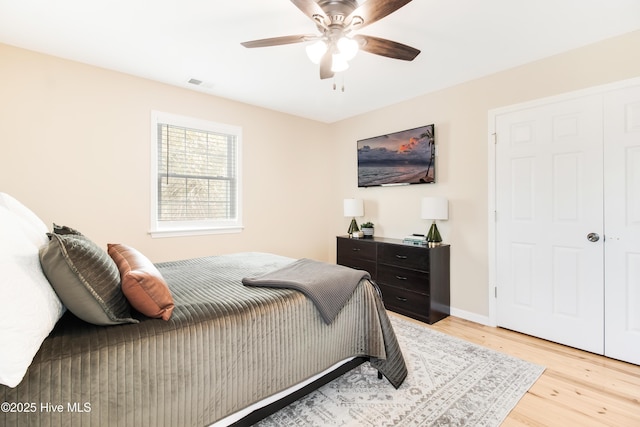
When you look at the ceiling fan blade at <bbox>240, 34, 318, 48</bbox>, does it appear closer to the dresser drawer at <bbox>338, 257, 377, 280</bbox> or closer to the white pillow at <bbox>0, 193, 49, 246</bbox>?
the white pillow at <bbox>0, 193, 49, 246</bbox>

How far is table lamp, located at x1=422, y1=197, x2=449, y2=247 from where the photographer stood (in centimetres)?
336

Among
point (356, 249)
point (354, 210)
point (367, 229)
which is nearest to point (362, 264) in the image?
point (356, 249)

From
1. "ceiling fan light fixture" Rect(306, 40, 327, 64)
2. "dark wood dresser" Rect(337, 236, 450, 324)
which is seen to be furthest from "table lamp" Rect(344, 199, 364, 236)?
"ceiling fan light fixture" Rect(306, 40, 327, 64)

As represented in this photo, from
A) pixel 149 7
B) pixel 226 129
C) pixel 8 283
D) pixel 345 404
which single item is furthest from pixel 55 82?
pixel 345 404

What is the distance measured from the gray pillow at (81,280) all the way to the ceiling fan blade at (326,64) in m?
1.81

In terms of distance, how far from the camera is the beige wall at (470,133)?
255 centimetres

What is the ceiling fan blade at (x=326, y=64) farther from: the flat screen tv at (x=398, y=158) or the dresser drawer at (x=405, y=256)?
the dresser drawer at (x=405, y=256)

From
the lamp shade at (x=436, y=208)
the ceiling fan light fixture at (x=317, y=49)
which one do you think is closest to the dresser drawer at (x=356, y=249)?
the lamp shade at (x=436, y=208)

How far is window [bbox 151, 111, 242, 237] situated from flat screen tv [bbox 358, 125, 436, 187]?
1.75 m

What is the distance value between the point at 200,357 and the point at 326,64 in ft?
6.62

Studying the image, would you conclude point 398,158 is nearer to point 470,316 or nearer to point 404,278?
point 404,278

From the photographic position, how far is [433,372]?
2.23 meters

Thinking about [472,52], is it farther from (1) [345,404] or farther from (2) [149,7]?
(1) [345,404]

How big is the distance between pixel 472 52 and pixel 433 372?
2.67 metres
